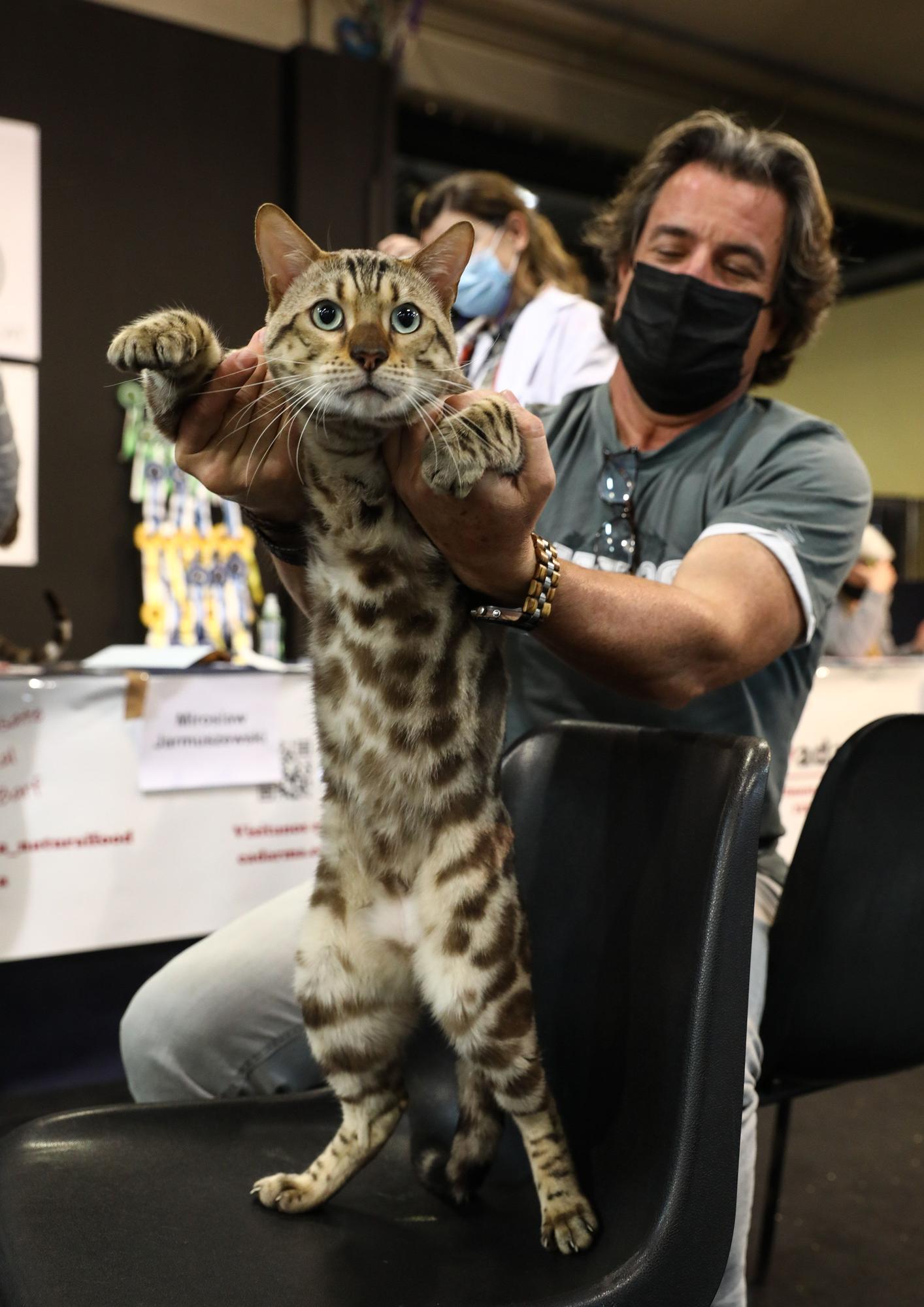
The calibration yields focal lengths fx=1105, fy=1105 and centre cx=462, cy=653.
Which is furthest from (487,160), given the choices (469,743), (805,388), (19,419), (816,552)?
(469,743)

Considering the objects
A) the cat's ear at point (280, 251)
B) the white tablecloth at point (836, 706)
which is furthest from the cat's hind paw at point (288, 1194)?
the white tablecloth at point (836, 706)

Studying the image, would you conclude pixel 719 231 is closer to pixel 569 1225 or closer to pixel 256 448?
pixel 256 448

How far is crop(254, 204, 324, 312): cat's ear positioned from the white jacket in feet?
3.97

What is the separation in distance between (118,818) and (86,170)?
2.10 metres

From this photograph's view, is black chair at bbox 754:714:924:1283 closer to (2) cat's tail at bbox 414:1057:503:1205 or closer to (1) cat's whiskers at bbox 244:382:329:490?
(2) cat's tail at bbox 414:1057:503:1205

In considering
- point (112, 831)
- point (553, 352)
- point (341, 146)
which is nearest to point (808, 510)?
point (553, 352)

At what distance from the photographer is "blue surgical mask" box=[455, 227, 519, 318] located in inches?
88.7

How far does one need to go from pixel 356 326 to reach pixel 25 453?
2583 mm

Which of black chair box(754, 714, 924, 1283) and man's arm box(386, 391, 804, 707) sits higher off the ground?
man's arm box(386, 391, 804, 707)

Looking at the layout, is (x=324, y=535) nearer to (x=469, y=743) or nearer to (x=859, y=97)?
(x=469, y=743)

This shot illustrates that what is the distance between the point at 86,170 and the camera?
3.19 metres

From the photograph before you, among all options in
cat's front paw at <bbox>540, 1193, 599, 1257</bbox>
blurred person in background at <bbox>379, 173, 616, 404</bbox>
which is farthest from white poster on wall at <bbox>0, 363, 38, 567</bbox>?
cat's front paw at <bbox>540, 1193, 599, 1257</bbox>

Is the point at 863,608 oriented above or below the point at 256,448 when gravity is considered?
below

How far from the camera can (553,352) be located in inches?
85.9
